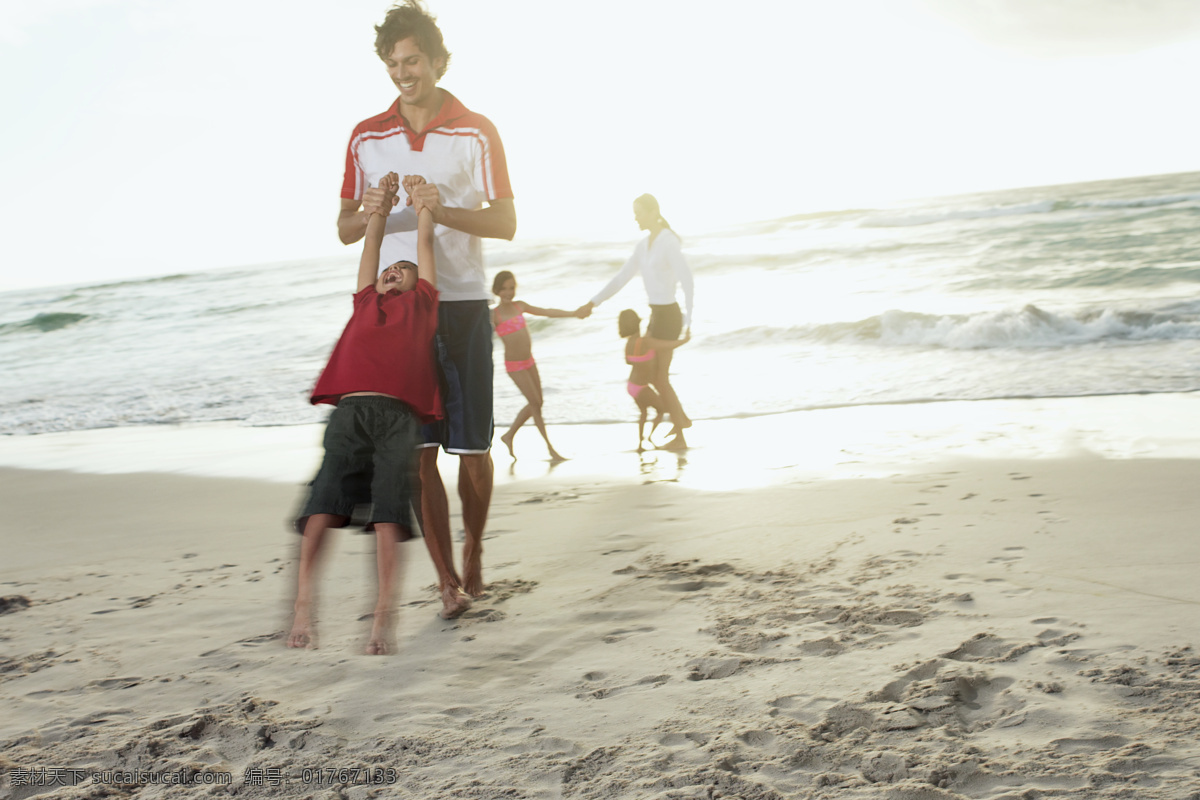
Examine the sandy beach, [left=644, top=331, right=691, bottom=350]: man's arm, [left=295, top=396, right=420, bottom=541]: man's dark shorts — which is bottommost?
the sandy beach

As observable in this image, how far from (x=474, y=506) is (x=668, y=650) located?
1017 mm

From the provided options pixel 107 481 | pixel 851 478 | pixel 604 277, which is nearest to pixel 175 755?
pixel 851 478

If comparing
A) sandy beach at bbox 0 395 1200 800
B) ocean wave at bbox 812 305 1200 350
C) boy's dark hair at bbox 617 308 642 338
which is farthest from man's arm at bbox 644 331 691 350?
ocean wave at bbox 812 305 1200 350

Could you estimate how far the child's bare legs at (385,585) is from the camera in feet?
8.68

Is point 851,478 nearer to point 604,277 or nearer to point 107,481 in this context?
point 107,481

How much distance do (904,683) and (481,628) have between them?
1355 millimetres

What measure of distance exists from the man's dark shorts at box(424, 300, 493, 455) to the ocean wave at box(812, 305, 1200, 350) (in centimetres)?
1018

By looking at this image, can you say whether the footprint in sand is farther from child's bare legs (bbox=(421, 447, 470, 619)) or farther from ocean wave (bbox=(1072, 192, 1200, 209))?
ocean wave (bbox=(1072, 192, 1200, 209))

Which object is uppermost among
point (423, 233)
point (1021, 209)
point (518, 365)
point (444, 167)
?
point (1021, 209)

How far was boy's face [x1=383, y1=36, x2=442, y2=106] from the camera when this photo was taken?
9.73ft

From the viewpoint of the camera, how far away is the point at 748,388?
962cm

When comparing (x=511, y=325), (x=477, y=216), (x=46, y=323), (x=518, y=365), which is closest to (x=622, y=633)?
(x=477, y=216)

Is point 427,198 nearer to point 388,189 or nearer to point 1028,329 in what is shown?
point 388,189

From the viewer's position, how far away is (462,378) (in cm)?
313
